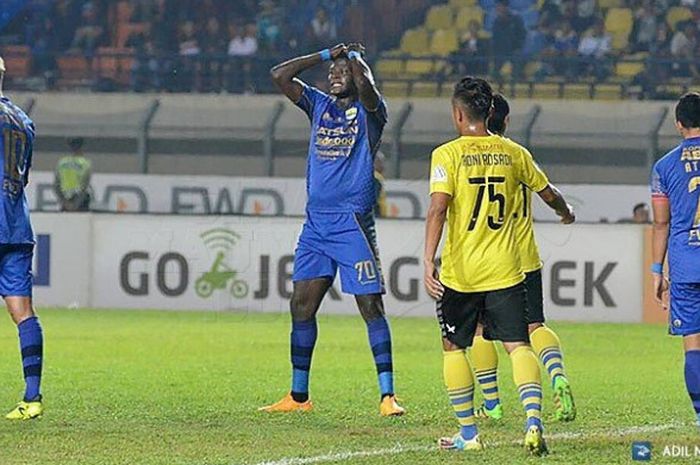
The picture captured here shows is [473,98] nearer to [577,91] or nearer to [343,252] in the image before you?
[343,252]

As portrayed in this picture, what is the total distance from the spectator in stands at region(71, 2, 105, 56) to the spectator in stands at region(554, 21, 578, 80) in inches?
263

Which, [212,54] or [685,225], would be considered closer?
[685,225]

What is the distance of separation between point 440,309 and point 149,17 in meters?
17.1

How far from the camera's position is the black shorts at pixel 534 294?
9.03 m

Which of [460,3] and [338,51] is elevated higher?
[460,3]

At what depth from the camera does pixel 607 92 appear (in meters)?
22.0

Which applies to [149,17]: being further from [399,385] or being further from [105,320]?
[399,385]

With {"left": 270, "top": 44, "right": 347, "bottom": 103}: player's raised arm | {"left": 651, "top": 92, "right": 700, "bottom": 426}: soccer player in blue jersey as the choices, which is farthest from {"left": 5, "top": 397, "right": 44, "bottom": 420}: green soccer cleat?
{"left": 651, "top": 92, "right": 700, "bottom": 426}: soccer player in blue jersey

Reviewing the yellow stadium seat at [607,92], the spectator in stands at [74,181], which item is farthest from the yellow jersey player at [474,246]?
the yellow stadium seat at [607,92]

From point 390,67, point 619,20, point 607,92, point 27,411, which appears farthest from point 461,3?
point 27,411

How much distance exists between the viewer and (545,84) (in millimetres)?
Result: 22094

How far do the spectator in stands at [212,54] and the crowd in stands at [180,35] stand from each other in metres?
0.01

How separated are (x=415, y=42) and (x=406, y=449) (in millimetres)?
15614

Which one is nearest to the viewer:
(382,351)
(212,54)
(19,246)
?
(19,246)
